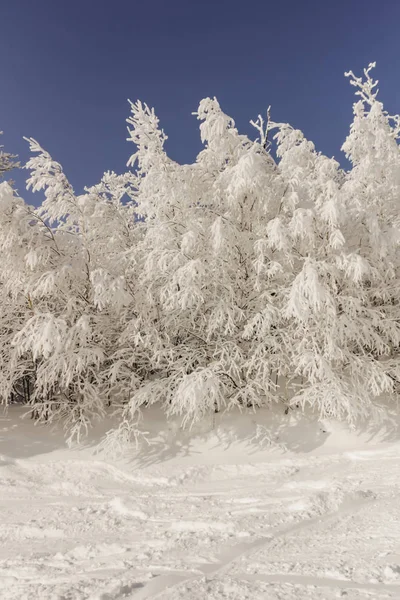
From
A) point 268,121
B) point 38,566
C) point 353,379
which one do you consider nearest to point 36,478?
point 38,566

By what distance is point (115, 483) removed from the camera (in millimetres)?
6008

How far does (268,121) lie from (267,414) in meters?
6.72

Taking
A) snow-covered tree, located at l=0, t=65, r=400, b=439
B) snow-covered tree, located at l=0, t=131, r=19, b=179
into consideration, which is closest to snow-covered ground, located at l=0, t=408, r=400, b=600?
snow-covered tree, located at l=0, t=65, r=400, b=439

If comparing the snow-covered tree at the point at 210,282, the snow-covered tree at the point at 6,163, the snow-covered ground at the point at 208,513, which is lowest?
the snow-covered ground at the point at 208,513

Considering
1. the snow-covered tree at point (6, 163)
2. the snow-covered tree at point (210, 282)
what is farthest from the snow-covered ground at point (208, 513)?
the snow-covered tree at point (6, 163)

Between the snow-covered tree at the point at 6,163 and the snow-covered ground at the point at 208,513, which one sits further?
the snow-covered tree at the point at 6,163

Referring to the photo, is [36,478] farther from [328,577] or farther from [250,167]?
[250,167]

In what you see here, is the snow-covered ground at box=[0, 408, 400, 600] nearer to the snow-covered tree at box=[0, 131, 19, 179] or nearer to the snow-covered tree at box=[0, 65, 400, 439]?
the snow-covered tree at box=[0, 65, 400, 439]

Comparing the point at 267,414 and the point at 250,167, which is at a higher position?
the point at 250,167

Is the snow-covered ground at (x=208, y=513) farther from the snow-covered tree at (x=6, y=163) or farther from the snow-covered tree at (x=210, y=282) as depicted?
the snow-covered tree at (x=6, y=163)

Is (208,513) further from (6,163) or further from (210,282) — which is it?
(6,163)

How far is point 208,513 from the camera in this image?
169 inches

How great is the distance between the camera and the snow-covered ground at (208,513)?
261 cm

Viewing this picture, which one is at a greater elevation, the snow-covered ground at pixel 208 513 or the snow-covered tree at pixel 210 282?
the snow-covered tree at pixel 210 282
